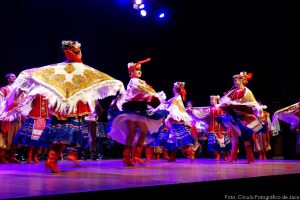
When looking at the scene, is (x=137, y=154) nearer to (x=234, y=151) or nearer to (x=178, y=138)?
(x=178, y=138)

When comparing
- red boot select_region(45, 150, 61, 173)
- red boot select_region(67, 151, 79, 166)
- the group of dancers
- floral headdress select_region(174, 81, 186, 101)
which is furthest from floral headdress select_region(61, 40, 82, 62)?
floral headdress select_region(174, 81, 186, 101)

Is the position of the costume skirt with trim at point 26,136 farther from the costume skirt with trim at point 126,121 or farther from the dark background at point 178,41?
the dark background at point 178,41

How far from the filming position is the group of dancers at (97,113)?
13.1ft

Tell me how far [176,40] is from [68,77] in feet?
20.5

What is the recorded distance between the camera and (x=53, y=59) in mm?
7703

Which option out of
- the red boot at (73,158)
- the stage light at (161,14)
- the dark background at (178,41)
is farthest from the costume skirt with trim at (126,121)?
the stage light at (161,14)

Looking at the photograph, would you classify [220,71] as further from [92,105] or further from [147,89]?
[92,105]

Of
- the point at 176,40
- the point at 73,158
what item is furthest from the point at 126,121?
the point at 176,40

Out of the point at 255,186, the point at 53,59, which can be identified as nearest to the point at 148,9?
the point at 53,59

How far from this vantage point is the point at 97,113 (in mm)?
4715

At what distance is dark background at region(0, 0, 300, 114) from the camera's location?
7.42m

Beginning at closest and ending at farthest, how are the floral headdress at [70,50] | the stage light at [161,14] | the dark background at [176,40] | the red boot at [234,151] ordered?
the floral headdress at [70,50], the red boot at [234,151], the dark background at [176,40], the stage light at [161,14]

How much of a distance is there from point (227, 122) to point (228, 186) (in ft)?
10.4

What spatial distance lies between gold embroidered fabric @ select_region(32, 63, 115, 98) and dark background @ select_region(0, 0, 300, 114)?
3386 mm
